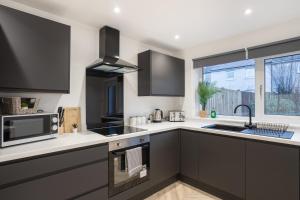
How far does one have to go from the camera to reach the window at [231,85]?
264cm

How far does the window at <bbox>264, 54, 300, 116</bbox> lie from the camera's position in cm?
223

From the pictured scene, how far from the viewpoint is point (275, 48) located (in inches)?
86.3

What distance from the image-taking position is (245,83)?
2.70 metres

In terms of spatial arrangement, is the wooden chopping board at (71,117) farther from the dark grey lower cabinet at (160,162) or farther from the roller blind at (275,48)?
the roller blind at (275,48)

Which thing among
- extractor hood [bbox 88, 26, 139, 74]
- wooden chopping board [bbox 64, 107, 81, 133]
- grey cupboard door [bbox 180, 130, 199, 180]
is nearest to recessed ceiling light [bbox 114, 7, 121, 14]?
extractor hood [bbox 88, 26, 139, 74]

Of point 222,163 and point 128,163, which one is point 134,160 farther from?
point 222,163

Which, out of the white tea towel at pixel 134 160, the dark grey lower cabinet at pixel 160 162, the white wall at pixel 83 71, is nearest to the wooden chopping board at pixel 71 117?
the white wall at pixel 83 71

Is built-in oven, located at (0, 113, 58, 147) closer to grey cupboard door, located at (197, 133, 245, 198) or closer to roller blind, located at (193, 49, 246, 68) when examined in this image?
grey cupboard door, located at (197, 133, 245, 198)

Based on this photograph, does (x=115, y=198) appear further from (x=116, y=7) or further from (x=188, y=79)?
(x=188, y=79)

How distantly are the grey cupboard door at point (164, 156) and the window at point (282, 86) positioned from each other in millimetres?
1460

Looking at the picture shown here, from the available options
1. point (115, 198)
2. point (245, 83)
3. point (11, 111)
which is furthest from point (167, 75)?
point (11, 111)

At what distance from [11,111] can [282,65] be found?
130 inches

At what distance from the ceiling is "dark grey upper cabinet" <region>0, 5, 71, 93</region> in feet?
1.16

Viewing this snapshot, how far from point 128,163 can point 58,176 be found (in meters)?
0.73
